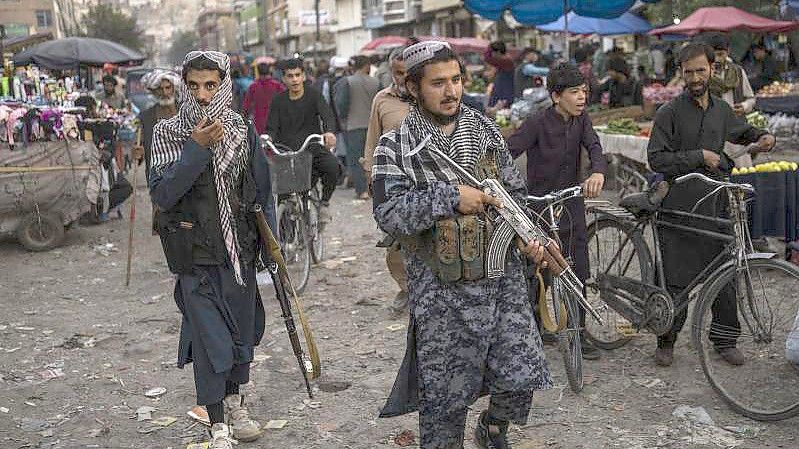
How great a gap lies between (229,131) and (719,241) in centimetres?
266

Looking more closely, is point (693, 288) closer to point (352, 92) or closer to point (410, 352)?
point (410, 352)

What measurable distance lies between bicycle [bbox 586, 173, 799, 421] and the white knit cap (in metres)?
1.90

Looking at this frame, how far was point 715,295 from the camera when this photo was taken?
14.9ft

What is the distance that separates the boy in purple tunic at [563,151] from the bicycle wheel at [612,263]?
253 mm

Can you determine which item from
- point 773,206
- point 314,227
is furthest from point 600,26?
point 773,206

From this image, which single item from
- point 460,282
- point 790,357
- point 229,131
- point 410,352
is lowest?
point 790,357

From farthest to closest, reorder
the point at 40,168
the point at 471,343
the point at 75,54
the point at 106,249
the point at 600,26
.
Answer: the point at 600,26, the point at 75,54, the point at 106,249, the point at 40,168, the point at 471,343

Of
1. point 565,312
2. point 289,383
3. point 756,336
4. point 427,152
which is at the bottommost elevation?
point 289,383

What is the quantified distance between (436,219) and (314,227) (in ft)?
16.2

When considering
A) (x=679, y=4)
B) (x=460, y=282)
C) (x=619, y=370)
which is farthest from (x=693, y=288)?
(x=679, y=4)

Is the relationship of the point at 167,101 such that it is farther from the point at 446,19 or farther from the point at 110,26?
the point at 110,26

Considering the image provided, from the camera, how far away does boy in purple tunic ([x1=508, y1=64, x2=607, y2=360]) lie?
5.08 m

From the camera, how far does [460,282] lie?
331 centimetres

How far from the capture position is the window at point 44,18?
60969mm
